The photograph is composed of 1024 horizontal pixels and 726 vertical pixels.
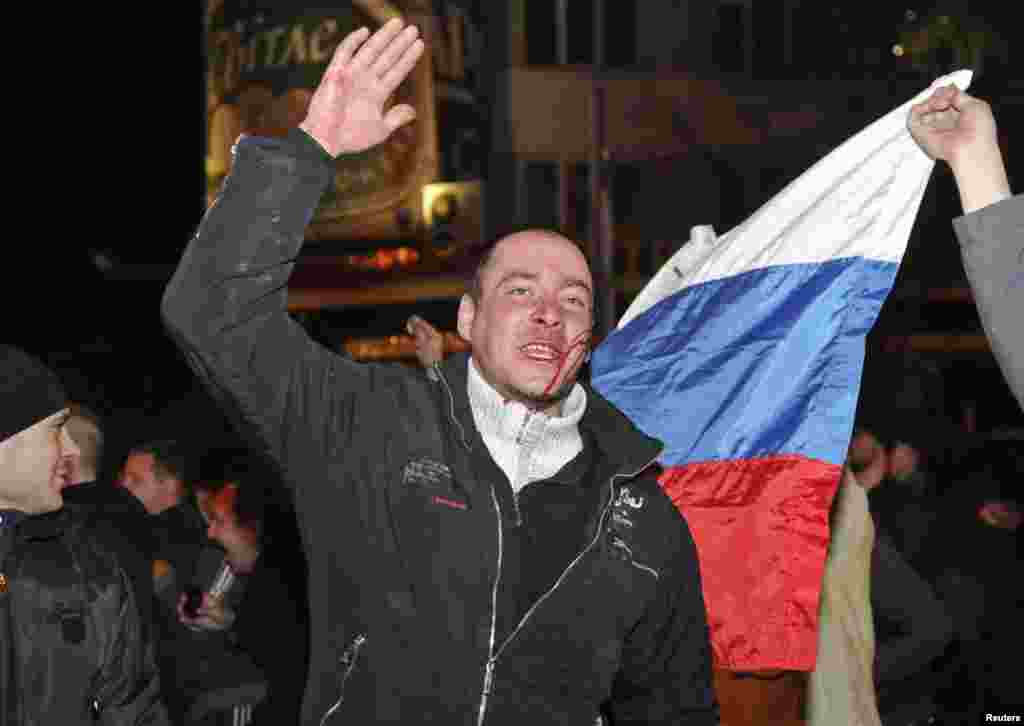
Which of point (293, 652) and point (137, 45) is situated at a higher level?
point (137, 45)

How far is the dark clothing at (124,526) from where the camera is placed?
200 inches

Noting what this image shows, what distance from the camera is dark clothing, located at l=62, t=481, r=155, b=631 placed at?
16.7 ft

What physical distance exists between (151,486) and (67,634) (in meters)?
3.76

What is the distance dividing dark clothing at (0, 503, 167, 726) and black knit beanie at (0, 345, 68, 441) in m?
0.27

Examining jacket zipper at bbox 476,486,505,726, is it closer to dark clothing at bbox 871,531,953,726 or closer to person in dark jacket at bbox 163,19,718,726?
person in dark jacket at bbox 163,19,718,726

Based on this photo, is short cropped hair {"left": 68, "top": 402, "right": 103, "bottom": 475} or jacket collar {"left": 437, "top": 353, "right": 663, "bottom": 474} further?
short cropped hair {"left": 68, "top": 402, "right": 103, "bottom": 475}

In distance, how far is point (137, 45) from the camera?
3098cm

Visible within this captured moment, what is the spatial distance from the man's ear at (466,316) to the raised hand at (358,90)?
76 cm

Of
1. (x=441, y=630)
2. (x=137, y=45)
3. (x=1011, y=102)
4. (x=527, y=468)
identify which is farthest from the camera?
(x=137, y=45)

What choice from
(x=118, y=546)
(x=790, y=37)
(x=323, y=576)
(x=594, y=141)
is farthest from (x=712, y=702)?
(x=790, y=37)

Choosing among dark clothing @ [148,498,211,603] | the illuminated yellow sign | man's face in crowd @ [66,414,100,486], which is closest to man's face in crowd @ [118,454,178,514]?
dark clothing @ [148,498,211,603]

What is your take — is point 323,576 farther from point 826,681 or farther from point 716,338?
point 826,681

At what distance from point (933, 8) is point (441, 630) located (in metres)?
19.4

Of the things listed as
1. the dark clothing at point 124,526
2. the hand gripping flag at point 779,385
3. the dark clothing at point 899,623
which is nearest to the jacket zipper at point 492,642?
the hand gripping flag at point 779,385
